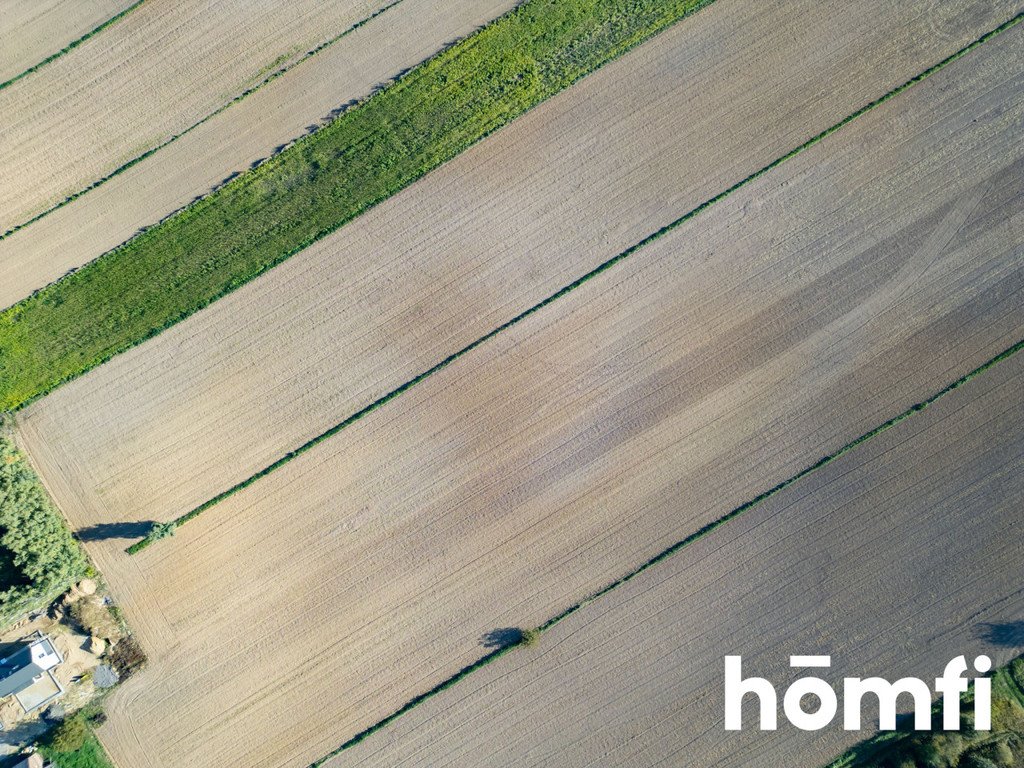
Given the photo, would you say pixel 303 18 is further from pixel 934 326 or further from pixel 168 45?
pixel 934 326

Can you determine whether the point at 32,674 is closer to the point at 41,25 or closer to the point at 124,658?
the point at 124,658

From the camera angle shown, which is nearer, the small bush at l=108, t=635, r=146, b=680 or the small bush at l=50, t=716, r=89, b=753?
the small bush at l=50, t=716, r=89, b=753

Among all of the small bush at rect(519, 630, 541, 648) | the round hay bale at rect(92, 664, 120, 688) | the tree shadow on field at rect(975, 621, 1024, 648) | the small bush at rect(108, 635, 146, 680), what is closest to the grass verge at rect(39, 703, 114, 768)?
the round hay bale at rect(92, 664, 120, 688)

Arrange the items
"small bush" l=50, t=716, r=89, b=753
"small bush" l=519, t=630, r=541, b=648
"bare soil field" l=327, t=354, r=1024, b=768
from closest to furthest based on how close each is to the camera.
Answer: "small bush" l=50, t=716, r=89, b=753, "small bush" l=519, t=630, r=541, b=648, "bare soil field" l=327, t=354, r=1024, b=768

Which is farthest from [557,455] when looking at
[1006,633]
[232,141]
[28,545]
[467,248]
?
[28,545]

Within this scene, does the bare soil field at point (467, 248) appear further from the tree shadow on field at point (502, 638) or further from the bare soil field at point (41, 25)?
the bare soil field at point (41, 25)

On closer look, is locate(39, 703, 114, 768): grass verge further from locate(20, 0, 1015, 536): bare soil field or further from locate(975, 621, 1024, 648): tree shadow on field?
locate(975, 621, 1024, 648): tree shadow on field
